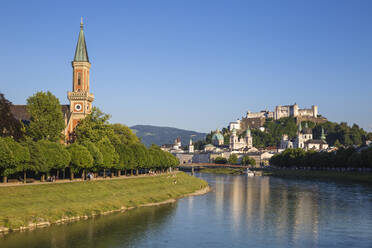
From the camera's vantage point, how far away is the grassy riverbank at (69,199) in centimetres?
4956

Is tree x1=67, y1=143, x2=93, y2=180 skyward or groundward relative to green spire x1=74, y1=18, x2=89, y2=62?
groundward

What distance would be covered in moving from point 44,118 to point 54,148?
18.1 metres

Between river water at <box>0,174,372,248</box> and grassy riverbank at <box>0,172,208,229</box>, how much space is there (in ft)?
7.06

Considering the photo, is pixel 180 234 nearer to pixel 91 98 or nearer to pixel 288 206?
pixel 288 206

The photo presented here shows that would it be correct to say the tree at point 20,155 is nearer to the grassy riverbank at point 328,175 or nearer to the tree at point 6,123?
the tree at point 6,123

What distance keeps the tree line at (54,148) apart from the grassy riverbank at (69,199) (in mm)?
3565

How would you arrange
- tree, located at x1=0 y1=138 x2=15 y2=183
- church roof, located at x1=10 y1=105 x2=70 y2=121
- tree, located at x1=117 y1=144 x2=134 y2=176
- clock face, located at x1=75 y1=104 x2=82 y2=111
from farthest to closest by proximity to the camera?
clock face, located at x1=75 y1=104 x2=82 y2=111, church roof, located at x1=10 y1=105 x2=70 y2=121, tree, located at x1=117 y1=144 x2=134 y2=176, tree, located at x1=0 y1=138 x2=15 y2=183

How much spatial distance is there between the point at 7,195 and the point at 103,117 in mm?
50178

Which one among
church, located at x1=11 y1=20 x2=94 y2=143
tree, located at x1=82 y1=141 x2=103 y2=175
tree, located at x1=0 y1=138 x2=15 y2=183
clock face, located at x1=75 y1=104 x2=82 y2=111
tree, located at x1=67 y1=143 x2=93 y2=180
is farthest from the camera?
clock face, located at x1=75 y1=104 x2=82 y2=111

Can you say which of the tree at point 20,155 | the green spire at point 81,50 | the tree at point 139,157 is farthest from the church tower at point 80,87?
the tree at point 20,155

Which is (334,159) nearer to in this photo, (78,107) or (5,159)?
(78,107)

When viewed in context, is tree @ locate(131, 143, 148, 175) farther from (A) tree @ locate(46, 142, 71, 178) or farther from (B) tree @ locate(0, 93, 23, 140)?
(B) tree @ locate(0, 93, 23, 140)

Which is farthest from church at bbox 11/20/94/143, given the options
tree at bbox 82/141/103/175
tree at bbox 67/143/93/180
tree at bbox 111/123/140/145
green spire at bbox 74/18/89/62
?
tree at bbox 67/143/93/180

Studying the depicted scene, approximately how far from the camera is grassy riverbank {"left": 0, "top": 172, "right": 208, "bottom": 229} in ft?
163
